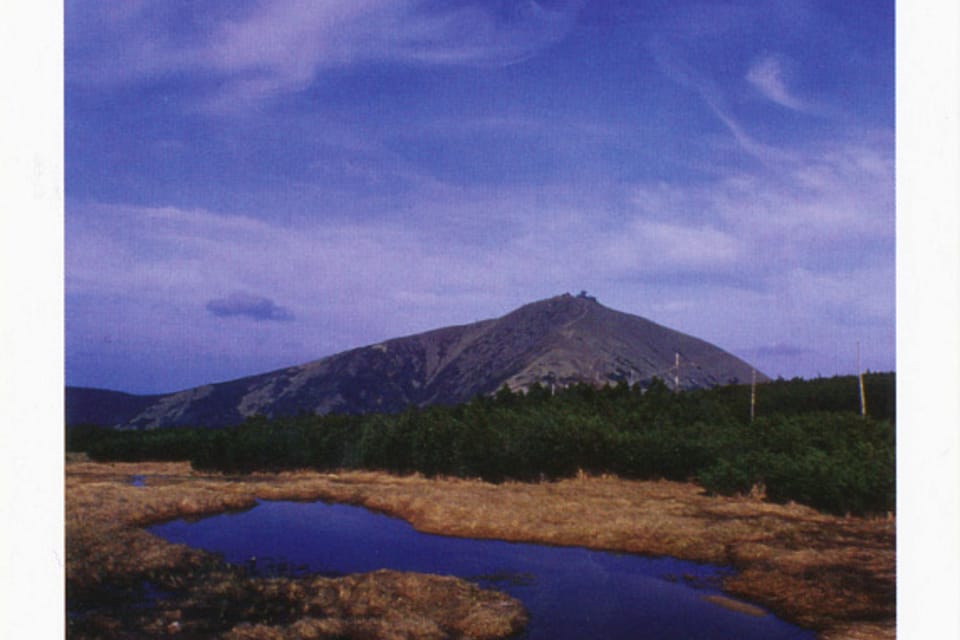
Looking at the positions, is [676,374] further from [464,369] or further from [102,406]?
[102,406]

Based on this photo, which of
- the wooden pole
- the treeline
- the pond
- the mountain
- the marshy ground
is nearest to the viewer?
the pond

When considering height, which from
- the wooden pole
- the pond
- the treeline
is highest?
the wooden pole

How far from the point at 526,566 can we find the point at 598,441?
4.42 feet

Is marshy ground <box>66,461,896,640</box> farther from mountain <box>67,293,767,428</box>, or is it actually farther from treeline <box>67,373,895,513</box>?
mountain <box>67,293,767,428</box>

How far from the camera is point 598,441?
5.71m

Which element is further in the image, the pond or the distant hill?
the distant hill

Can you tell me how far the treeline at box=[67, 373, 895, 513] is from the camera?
537 cm

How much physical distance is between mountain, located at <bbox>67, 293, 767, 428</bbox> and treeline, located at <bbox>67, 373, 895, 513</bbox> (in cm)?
13

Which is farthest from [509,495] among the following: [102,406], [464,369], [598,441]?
[102,406]

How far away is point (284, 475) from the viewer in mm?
5926

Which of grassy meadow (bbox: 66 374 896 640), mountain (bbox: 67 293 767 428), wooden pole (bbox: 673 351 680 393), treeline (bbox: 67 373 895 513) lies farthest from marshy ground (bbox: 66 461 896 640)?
wooden pole (bbox: 673 351 680 393)

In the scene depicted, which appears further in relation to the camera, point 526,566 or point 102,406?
point 102,406
